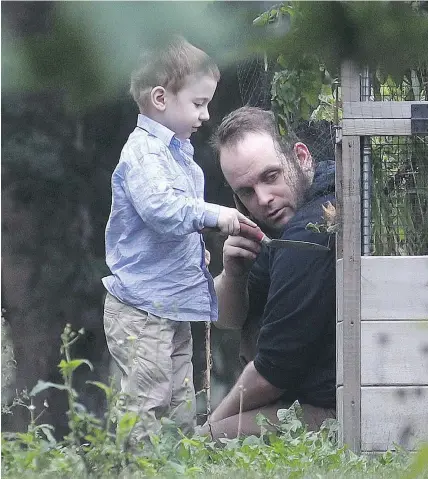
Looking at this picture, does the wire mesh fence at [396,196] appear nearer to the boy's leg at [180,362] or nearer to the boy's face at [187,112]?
the boy's face at [187,112]

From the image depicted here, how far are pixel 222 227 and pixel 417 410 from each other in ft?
2.42

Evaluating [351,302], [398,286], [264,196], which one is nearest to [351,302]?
[351,302]

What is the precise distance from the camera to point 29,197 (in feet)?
11.0

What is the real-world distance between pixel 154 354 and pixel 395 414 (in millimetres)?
787

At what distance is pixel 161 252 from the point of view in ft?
10.6

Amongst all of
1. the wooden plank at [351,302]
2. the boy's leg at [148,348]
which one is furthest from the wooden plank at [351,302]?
the boy's leg at [148,348]

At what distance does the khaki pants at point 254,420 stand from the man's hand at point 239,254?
436 millimetres

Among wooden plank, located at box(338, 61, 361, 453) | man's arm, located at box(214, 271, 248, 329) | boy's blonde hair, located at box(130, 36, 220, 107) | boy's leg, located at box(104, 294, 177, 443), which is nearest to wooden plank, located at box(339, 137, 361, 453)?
wooden plank, located at box(338, 61, 361, 453)

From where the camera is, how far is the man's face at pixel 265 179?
11.4 ft

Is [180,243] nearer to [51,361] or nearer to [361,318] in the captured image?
[361,318]

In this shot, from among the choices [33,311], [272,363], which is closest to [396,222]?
[272,363]

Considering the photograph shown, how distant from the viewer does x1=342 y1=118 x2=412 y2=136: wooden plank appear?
8.81 ft

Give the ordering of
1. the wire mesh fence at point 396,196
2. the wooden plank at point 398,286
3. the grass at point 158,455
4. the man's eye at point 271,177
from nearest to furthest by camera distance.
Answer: the grass at point 158,455
the wooden plank at point 398,286
the wire mesh fence at point 396,196
the man's eye at point 271,177

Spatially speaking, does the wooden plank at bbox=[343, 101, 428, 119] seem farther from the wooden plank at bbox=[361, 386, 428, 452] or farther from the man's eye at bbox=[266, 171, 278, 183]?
the man's eye at bbox=[266, 171, 278, 183]
